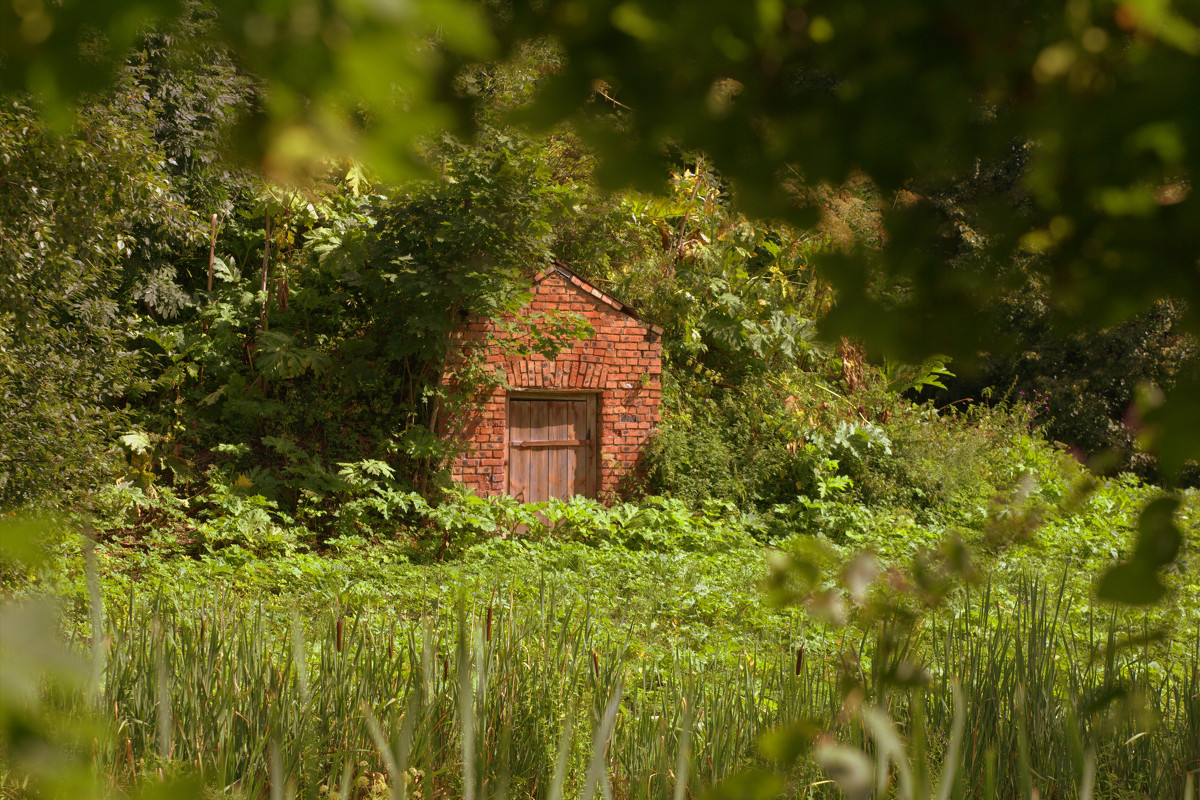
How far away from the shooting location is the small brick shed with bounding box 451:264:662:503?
9.24 meters

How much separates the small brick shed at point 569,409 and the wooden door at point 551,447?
10 mm

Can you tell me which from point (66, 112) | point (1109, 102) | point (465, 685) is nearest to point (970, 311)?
point (1109, 102)

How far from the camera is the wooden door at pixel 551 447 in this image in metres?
9.59

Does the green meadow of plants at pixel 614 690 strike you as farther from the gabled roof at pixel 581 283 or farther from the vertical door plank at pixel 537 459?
the gabled roof at pixel 581 283

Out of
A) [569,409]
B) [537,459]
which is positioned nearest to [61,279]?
[537,459]

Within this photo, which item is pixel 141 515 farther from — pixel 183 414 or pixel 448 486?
pixel 448 486

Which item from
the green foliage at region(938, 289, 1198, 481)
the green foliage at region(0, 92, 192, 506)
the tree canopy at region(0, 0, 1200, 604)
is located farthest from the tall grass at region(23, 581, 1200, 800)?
the green foliage at region(938, 289, 1198, 481)

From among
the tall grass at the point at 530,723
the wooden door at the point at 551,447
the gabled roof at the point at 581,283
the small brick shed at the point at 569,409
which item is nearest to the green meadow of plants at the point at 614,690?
the tall grass at the point at 530,723

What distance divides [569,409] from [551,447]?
452 mm

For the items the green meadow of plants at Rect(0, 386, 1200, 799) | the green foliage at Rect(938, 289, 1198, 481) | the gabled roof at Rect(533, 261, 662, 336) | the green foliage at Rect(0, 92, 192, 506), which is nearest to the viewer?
the green meadow of plants at Rect(0, 386, 1200, 799)

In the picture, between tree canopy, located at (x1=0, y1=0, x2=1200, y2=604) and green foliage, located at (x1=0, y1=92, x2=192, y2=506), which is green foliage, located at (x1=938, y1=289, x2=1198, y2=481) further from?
tree canopy, located at (x1=0, y1=0, x2=1200, y2=604)

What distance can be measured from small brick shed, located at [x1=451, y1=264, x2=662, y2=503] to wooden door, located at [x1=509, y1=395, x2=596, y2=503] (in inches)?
0.4

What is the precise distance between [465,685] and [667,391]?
9.45 m

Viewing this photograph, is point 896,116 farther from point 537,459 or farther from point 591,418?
point 591,418
